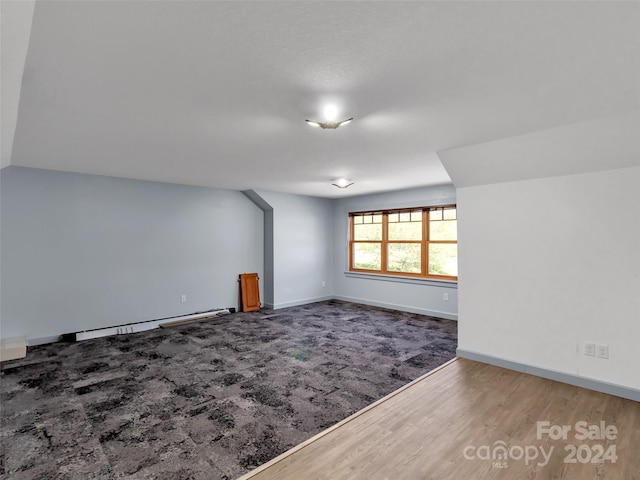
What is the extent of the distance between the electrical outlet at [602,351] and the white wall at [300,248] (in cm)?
505

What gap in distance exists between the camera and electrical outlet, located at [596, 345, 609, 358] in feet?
9.77

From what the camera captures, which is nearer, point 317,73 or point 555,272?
point 317,73

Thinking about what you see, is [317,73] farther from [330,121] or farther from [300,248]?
[300,248]

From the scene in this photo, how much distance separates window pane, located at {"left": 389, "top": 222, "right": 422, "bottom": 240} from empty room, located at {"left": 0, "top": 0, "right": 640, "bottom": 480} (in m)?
0.86

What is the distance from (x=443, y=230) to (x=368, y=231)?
1.74 meters

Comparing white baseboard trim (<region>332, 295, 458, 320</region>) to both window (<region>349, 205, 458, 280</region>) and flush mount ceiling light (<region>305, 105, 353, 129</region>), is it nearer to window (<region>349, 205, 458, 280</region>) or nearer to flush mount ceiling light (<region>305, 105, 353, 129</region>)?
window (<region>349, 205, 458, 280</region>)

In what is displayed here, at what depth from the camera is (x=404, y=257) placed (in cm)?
660

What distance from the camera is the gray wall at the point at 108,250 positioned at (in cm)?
429

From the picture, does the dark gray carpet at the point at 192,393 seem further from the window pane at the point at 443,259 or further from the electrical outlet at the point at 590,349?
the electrical outlet at the point at 590,349

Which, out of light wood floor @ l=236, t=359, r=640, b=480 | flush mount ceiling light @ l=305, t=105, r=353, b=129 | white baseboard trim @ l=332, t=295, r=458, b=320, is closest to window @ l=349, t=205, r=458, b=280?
white baseboard trim @ l=332, t=295, r=458, b=320

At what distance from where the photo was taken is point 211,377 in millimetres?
3357

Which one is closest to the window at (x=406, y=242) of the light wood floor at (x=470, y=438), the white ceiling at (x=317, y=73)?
the white ceiling at (x=317, y=73)

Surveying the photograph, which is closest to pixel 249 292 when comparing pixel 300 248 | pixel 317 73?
pixel 300 248

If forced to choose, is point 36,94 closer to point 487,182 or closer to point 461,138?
point 461,138
